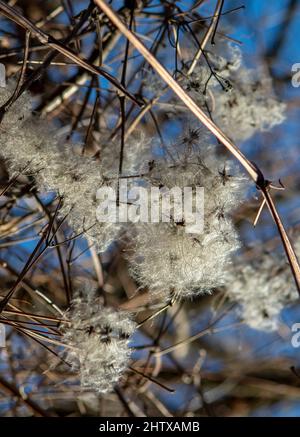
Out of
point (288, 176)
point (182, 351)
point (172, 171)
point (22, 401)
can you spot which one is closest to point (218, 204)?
point (172, 171)

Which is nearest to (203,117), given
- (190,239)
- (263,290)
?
(190,239)

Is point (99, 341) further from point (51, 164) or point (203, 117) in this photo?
point (203, 117)

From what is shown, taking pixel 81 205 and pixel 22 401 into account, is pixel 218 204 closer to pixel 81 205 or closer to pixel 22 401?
pixel 81 205

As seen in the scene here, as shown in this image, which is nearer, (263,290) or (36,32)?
(36,32)

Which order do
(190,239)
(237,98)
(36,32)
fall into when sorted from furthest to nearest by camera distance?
(237,98) → (190,239) → (36,32)

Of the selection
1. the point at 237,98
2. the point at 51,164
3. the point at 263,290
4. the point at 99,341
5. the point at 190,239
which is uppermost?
the point at 237,98

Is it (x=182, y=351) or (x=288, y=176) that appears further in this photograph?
(x=182, y=351)

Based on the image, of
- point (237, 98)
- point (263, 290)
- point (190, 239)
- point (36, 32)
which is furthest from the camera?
point (263, 290)

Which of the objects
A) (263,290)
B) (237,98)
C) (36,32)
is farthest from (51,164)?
(263,290)

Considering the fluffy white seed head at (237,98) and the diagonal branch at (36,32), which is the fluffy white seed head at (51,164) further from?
the fluffy white seed head at (237,98)

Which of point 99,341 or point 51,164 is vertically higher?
point 51,164
